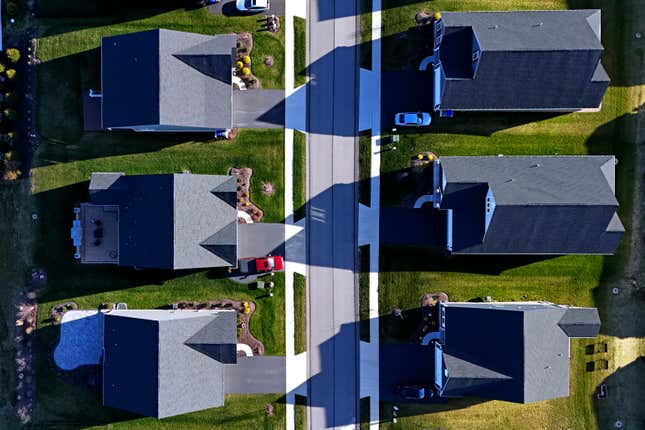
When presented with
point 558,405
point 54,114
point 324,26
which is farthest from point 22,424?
point 558,405

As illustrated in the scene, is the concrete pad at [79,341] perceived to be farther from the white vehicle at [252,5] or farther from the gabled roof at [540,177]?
the gabled roof at [540,177]

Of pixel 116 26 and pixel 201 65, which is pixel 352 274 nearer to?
pixel 201 65

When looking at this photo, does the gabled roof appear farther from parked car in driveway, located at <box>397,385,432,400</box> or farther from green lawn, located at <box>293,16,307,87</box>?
parked car in driveway, located at <box>397,385,432,400</box>

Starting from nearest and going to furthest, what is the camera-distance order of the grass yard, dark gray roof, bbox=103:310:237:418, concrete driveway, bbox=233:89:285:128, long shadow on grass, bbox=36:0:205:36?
dark gray roof, bbox=103:310:237:418, the grass yard, concrete driveway, bbox=233:89:285:128, long shadow on grass, bbox=36:0:205:36

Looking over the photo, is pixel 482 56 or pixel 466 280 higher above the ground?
pixel 482 56

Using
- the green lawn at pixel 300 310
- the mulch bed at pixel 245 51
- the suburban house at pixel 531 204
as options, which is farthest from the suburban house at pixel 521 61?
the green lawn at pixel 300 310

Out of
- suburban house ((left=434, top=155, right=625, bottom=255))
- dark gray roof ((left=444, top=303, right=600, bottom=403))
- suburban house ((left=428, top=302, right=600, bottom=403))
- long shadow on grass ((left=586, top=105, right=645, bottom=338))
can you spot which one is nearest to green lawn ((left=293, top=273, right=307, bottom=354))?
suburban house ((left=428, top=302, right=600, bottom=403))
